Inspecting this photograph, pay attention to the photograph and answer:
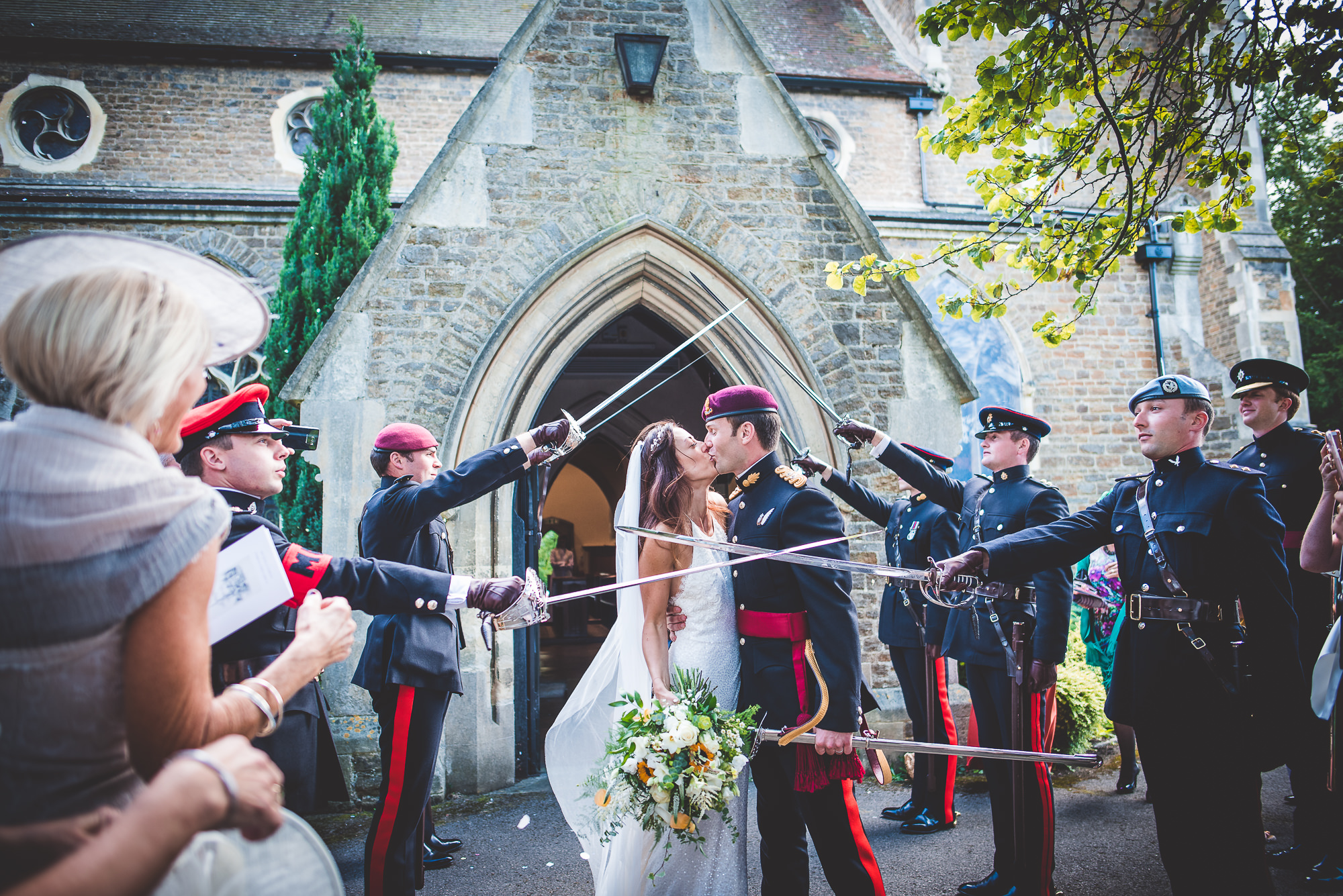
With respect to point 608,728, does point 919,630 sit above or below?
above

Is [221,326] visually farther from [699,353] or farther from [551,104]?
[699,353]

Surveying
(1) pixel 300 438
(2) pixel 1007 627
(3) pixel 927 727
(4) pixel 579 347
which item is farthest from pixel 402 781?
(4) pixel 579 347

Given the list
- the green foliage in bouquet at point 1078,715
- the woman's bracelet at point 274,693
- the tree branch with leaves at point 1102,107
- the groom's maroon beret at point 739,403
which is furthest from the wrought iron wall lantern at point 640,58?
the woman's bracelet at point 274,693

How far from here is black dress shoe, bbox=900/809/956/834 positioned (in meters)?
4.89

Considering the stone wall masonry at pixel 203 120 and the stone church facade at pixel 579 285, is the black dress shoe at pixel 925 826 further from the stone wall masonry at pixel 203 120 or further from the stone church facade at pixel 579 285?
the stone wall masonry at pixel 203 120

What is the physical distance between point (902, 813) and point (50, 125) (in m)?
13.6

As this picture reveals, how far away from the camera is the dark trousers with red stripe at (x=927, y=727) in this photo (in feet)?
16.4

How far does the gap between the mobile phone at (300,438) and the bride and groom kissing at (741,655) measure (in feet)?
4.83

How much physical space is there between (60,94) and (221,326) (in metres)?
12.9

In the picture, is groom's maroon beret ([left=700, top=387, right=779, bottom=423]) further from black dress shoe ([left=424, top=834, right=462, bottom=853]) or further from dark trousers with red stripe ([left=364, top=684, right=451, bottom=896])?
black dress shoe ([left=424, top=834, right=462, bottom=853])

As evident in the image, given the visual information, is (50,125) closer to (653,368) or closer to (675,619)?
(653,368)

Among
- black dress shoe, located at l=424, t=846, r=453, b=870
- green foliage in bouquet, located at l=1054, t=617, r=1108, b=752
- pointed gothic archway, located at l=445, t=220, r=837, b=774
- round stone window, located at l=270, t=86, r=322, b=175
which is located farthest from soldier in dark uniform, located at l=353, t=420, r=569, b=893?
round stone window, located at l=270, t=86, r=322, b=175

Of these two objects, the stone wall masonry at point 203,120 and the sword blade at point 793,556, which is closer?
the sword blade at point 793,556

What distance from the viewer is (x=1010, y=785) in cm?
398
